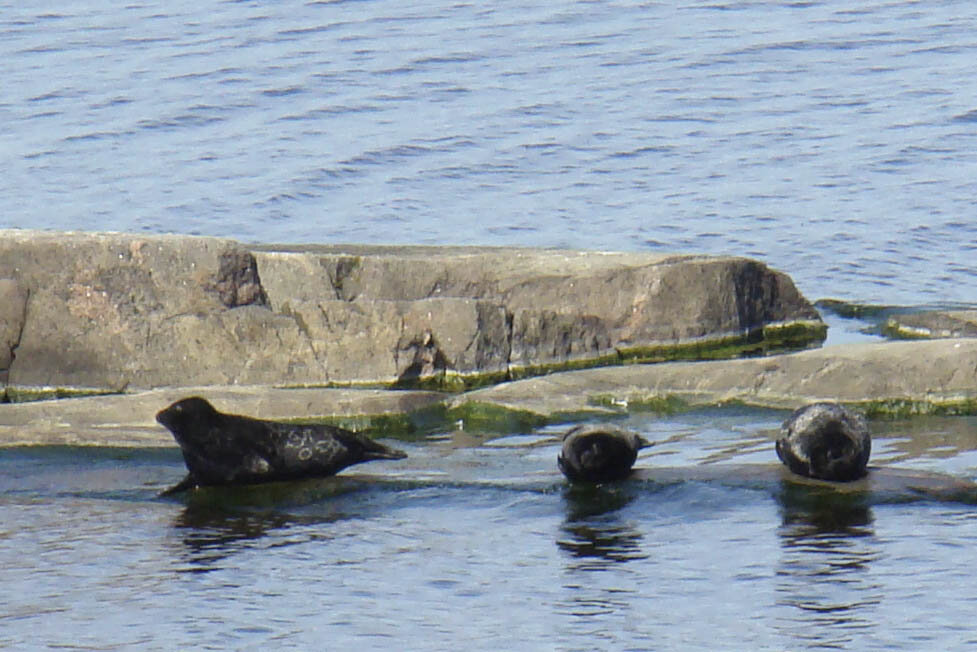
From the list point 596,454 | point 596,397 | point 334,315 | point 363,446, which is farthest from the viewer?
point 334,315

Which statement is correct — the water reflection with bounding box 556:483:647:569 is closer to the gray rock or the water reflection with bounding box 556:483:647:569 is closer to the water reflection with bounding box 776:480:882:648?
the water reflection with bounding box 776:480:882:648

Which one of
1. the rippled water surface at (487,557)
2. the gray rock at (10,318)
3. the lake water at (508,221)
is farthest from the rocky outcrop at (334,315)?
the rippled water surface at (487,557)

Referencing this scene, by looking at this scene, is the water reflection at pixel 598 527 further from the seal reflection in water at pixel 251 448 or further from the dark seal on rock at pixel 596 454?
the seal reflection in water at pixel 251 448

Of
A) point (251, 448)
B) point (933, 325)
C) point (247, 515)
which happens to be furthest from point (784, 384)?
point (247, 515)

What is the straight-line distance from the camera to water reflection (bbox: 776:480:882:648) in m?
6.61

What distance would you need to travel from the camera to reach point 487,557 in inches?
302

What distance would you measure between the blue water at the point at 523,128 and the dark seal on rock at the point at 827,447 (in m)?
7.31

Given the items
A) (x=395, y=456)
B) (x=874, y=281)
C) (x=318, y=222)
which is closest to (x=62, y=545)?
(x=395, y=456)

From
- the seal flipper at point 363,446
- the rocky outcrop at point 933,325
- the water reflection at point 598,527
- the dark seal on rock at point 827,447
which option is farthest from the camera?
the rocky outcrop at point 933,325

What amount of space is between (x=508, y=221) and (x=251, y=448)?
37.4ft

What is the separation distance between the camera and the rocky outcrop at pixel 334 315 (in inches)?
484

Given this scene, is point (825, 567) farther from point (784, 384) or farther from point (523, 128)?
point (523, 128)

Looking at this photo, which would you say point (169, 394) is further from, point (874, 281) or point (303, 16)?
point (303, 16)

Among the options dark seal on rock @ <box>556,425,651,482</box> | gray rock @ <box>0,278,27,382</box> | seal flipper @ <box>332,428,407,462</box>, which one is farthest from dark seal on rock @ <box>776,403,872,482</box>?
gray rock @ <box>0,278,27,382</box>
